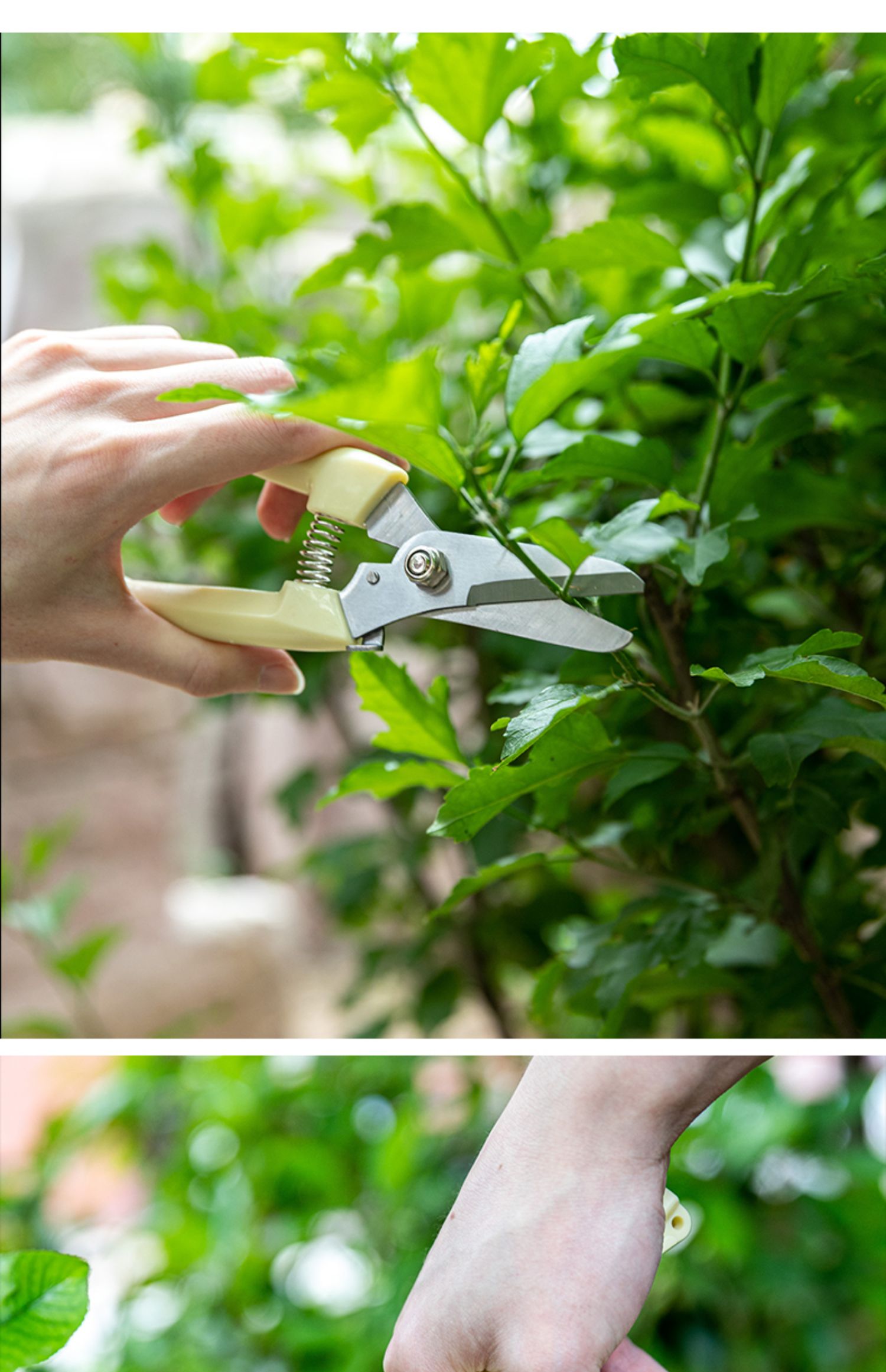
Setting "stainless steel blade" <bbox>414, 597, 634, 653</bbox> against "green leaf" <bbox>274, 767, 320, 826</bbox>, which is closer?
"stainless steel blade" <bbox>414, 597, 634, 653</bbox>

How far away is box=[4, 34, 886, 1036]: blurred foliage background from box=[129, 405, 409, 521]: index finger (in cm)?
2

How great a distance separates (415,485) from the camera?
0.62m

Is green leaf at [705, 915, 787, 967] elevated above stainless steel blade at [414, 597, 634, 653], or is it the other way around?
stainless steel blade at [414, 597, 634, 653]

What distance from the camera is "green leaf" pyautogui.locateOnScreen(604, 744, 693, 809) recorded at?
45 centimetres

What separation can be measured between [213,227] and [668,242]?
2.04ft

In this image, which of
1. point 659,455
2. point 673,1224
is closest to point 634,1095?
point 673,1224

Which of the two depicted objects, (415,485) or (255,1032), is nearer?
(415,485)

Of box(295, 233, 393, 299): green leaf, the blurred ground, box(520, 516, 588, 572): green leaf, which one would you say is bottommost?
the blurred ground

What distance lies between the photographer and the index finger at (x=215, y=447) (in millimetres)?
412

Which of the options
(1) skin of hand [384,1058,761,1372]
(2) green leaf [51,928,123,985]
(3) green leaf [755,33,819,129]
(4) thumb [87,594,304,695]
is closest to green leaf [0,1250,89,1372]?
(1) skin of hand [384,1058,761,1372]

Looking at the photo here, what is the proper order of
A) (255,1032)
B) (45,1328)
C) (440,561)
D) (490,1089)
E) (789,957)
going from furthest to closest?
(255,1032), (490,1089), (789,957), (440,561), (45,1328)

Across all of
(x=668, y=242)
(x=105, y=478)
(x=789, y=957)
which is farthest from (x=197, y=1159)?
(x=668, y=242)

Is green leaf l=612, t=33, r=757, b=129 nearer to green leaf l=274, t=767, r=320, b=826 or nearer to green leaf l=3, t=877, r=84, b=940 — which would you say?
green leaf l=274, t=767, r=320, b=826

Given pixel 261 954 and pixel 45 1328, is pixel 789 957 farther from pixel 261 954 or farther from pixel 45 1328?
pixel 261 954
